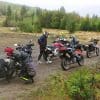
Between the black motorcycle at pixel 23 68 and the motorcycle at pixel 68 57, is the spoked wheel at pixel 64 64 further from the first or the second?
the black motorcycle at pixel 23 68

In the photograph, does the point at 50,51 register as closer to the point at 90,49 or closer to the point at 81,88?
the point at 90,49

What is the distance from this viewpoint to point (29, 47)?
60.1 feet

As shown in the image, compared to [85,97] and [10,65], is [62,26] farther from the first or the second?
[85,97]

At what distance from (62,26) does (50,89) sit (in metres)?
36.3

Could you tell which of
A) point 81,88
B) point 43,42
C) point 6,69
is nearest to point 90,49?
point 43,42

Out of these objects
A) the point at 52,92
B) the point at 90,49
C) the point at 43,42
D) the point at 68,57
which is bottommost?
the point at 52,92

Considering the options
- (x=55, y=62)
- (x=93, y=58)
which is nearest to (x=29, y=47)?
(x=55, y=62)

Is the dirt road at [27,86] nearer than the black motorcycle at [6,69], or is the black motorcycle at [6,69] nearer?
the dirt road at [27,86]

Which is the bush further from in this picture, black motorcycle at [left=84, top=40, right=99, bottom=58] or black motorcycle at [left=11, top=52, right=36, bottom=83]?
black motorcycle at [left=84, top=40, right=99, bottom=58]

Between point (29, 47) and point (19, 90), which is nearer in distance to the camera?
point (19, 90)

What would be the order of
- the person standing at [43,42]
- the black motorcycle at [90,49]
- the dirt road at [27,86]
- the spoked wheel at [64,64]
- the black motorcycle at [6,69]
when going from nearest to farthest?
1. the dirt road at [27,86]
2. the black motorcycle at [6,69]
3. the spoked wheel at [64,64]
4. the person standing at [43,42]
5. the black motorcycle at [90,49]

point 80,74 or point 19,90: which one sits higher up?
point 80,74

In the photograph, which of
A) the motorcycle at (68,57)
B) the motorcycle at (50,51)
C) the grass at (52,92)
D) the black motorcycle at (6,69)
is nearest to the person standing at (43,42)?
the motorcycle at (50,51)

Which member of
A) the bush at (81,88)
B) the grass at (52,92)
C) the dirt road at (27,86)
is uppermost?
the bush at (81,88)
